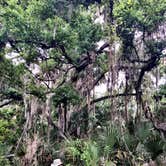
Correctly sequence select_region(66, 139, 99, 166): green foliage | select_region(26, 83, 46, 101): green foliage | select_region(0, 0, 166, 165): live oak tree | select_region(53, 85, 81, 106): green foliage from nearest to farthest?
select_region(66, 139, 99, 166): green foliage
select_region(0, 0, 166, 165): live oak tree
select_region(26, 83, 46, 101): green foliage
select_region(53, 85, 81, 106): green foliage

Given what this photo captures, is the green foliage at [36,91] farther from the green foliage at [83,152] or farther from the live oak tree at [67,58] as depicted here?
the green foliage at [83,152]

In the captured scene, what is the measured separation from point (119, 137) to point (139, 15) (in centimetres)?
253

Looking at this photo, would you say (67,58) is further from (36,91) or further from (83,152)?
(83,152)

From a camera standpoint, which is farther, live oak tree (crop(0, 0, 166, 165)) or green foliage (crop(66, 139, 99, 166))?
live oak tree (crop(0, 0, 166, 165))

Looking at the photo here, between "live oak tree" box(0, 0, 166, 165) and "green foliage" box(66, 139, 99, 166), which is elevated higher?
"live oak tree" box(0, 0, 166, 165)

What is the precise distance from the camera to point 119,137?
7879 millimetres

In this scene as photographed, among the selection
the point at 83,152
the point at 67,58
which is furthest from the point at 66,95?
the point at 83,152

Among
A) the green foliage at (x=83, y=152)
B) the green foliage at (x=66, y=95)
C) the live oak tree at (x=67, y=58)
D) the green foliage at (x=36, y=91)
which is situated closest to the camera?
the green foliage at (x=83, y=152)

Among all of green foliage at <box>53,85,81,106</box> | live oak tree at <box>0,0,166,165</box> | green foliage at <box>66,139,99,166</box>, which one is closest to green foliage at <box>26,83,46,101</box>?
live oak tree at <box>0,0,166,165</box>

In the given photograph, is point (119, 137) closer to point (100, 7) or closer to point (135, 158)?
point (135, 158)

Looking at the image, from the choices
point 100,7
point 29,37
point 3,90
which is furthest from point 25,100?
point 100,7

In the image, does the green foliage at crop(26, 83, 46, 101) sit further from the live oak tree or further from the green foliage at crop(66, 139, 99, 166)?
the green foliage at crop(66, 139, 99, 166)

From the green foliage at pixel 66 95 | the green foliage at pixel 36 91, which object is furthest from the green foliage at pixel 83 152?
the green foliage at pixel 36 91

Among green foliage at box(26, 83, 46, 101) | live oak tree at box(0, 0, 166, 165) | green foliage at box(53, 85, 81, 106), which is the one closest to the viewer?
live oak tree at box(0, 0, 166, 165)
